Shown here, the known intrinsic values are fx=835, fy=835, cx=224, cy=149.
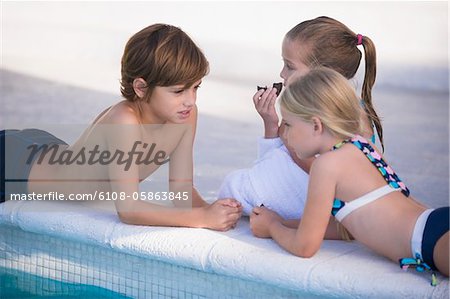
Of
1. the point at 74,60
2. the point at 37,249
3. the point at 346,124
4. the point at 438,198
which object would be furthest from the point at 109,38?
the point at 346,124

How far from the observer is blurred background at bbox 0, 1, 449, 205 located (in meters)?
6.20

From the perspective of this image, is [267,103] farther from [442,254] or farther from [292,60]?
[442,254]

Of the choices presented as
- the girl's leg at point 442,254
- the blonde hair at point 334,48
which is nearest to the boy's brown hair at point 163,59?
the blonde hair at point 334,48

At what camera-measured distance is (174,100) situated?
3.47 meters

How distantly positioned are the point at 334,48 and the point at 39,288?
1615mm

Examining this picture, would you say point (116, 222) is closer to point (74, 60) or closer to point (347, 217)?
point (347, 217)

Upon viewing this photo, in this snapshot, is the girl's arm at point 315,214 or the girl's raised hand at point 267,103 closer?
the girl's arm at point 315,214

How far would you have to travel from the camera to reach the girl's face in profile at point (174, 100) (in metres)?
3.46

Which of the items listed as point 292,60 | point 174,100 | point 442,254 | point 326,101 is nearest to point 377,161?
point 326,101

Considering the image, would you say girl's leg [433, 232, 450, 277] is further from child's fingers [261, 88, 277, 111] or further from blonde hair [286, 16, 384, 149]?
child's fingers [261, 88, 277, 111]

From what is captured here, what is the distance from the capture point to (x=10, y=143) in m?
4.11

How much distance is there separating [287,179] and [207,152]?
2594 mm

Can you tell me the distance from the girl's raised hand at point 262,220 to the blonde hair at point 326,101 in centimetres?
45

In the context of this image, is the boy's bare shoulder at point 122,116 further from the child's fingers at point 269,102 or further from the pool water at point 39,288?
the pool water at point 39,288
